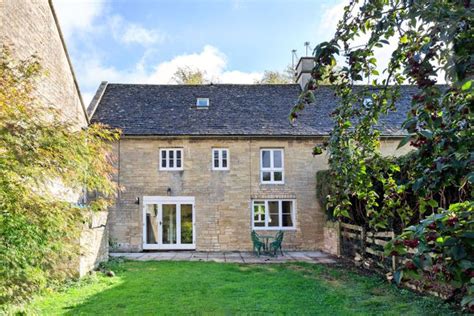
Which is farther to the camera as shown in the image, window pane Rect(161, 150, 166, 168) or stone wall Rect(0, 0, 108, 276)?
window pane Rect(161, 150, 166, 168)

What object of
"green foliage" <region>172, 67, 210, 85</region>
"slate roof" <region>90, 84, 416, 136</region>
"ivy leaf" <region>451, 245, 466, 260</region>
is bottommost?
"ivy leaf" <region>451, 245, 466, 260</region>

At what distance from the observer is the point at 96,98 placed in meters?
18.1

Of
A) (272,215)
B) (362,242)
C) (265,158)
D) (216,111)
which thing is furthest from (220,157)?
(362,242)

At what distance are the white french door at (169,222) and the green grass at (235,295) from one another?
4920 mm

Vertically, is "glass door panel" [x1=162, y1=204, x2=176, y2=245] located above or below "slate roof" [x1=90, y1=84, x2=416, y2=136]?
below

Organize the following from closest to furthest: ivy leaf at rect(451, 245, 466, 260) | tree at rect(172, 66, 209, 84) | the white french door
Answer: ivy leaf at rect(451, 245, 466, 260) → the white french door → tree at rect(172, 66, 209, 84)

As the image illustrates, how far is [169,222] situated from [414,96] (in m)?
15.2

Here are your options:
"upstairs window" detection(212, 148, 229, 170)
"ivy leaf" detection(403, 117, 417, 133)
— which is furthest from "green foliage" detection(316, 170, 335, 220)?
"ivy leaf" detection(403, 117, 417, 133)

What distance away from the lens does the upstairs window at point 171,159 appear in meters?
16.2

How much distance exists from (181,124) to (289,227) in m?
6.82

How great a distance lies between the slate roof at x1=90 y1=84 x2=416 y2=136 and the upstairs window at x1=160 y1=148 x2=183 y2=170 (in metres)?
0.81

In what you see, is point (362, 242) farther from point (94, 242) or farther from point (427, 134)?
point (427, 134)

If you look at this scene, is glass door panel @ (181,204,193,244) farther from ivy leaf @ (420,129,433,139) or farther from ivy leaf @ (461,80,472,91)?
ivy leaf @ (461,80,472,91)

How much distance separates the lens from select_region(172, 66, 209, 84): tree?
30.9 meters
